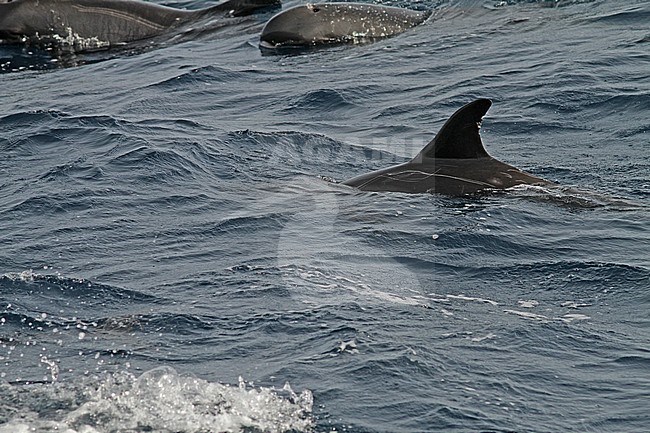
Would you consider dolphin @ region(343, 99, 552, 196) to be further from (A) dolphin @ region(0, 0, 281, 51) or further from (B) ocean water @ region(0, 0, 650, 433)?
(A) dolphin @ region(0, 0, 281, 51)

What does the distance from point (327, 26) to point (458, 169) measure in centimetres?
805

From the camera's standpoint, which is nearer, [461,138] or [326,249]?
[326,249]

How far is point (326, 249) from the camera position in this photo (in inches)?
391

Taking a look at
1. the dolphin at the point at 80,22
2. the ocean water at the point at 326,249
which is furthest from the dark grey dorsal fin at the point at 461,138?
the dolphin at the point at 80,22

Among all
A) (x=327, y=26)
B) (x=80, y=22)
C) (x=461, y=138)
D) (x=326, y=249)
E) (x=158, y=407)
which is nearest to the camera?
(x=158, y=407)

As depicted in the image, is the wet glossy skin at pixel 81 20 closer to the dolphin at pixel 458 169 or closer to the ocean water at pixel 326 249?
the ocean water at pixel 326 249

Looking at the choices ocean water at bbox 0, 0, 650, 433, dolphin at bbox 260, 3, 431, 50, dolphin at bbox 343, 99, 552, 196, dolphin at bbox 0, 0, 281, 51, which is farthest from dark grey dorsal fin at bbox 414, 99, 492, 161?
dolphin at bbox 0, 0, 281, 51

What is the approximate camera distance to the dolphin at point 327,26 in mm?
18422

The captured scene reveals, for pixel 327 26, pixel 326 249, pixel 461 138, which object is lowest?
pixel 326 249

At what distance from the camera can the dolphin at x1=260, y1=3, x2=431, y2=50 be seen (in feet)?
60.4

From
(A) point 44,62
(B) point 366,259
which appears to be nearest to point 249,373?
(B) point 366,259

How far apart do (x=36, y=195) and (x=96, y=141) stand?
2194 millimetres

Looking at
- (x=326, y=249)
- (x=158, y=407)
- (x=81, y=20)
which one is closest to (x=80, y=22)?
(x=81, y=20)

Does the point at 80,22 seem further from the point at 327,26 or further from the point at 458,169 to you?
the point at 458,169
